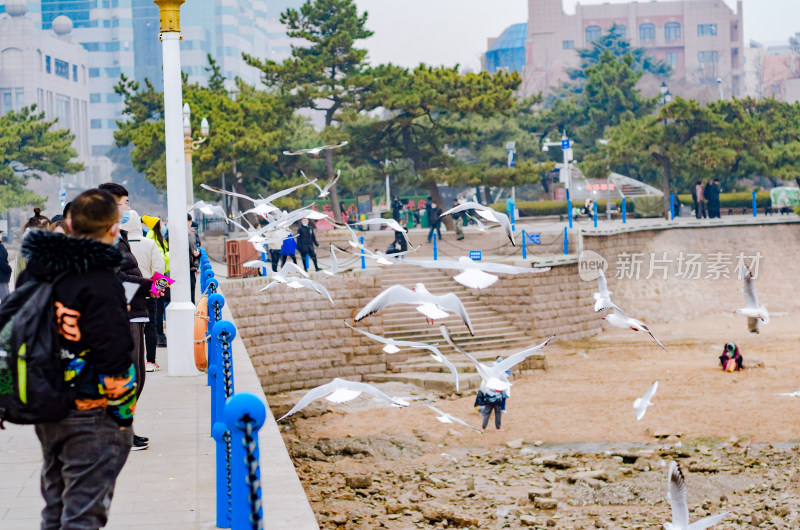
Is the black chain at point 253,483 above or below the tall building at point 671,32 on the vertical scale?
below

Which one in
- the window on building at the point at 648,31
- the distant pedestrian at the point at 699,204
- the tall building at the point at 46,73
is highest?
the window on building at the point at 648,31

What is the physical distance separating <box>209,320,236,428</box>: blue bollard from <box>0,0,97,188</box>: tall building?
78.3m

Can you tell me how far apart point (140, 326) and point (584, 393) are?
1465 centimetres

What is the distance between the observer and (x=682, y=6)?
106 m

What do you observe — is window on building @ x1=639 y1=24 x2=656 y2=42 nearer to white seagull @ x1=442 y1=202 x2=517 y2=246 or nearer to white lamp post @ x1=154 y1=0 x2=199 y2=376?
white lamp post @ x1=154 y1=0 x2=199 y2=376

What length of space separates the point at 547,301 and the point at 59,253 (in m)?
23.0

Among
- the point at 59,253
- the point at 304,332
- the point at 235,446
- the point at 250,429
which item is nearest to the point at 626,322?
the point at 235,446

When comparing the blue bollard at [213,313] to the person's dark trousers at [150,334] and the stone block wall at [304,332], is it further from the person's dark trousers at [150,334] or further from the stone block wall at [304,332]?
the stone block wall at [304,332]

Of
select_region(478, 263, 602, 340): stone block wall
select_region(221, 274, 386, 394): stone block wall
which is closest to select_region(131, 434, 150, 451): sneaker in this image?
select_region(221, 274, 386, 394): stone block wall

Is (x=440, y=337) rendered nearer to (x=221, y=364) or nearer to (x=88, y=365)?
(x=221, y=364)

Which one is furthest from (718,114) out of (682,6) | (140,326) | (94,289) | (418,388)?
(682,6)

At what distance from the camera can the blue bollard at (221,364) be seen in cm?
509

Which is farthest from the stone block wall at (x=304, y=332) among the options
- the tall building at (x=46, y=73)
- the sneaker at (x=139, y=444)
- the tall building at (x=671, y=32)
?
the tall building at (x=671, y=32)

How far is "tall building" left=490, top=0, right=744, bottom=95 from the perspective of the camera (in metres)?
105
